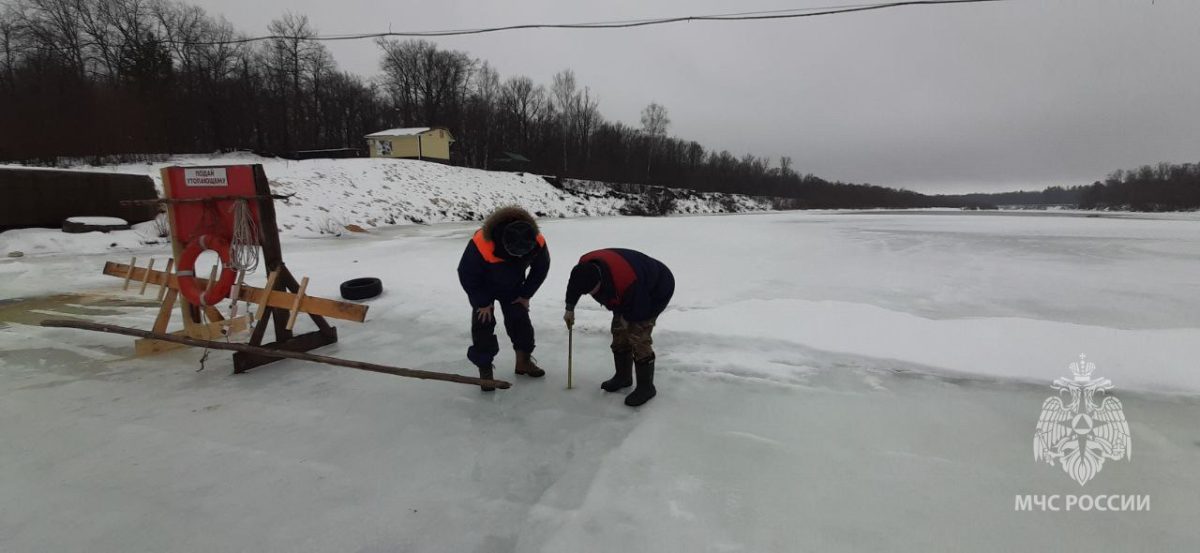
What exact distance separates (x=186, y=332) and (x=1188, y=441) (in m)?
7.61

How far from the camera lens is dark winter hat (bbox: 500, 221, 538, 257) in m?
3.10

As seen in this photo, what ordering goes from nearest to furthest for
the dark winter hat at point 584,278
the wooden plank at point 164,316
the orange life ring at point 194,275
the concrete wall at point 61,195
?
the dark winter hat at point 584,278, the orange life ring at point 194,275, the wooden plank at point 164,316, the concrete wall at point 61,195

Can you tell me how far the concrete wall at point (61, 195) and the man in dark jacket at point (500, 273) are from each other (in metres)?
12.3

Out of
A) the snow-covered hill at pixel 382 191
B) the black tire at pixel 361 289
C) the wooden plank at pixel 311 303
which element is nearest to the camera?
the wooden plank at pixel 311 303

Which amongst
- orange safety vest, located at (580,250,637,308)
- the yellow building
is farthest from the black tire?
the yellow building

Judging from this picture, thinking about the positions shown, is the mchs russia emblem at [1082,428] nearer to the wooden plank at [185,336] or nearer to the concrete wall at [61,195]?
the wooden plank at [185,336]

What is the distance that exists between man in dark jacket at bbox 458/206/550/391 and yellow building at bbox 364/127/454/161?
35.1m

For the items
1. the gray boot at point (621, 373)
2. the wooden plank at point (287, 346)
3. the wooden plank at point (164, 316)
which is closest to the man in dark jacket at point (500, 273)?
the gray boot at point (621, 373)

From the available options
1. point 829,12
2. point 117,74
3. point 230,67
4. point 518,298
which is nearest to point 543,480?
point 518,298

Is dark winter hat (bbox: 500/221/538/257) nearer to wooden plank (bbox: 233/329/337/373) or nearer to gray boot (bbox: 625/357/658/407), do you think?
gray boot (bbox: 625/357/658/407)

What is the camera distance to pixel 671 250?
10.7m

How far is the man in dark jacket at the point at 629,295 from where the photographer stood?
3002 mm

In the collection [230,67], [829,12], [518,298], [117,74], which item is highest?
[230,67]

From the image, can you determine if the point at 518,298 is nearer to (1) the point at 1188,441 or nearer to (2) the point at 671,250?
(1) the point at 1188,441
